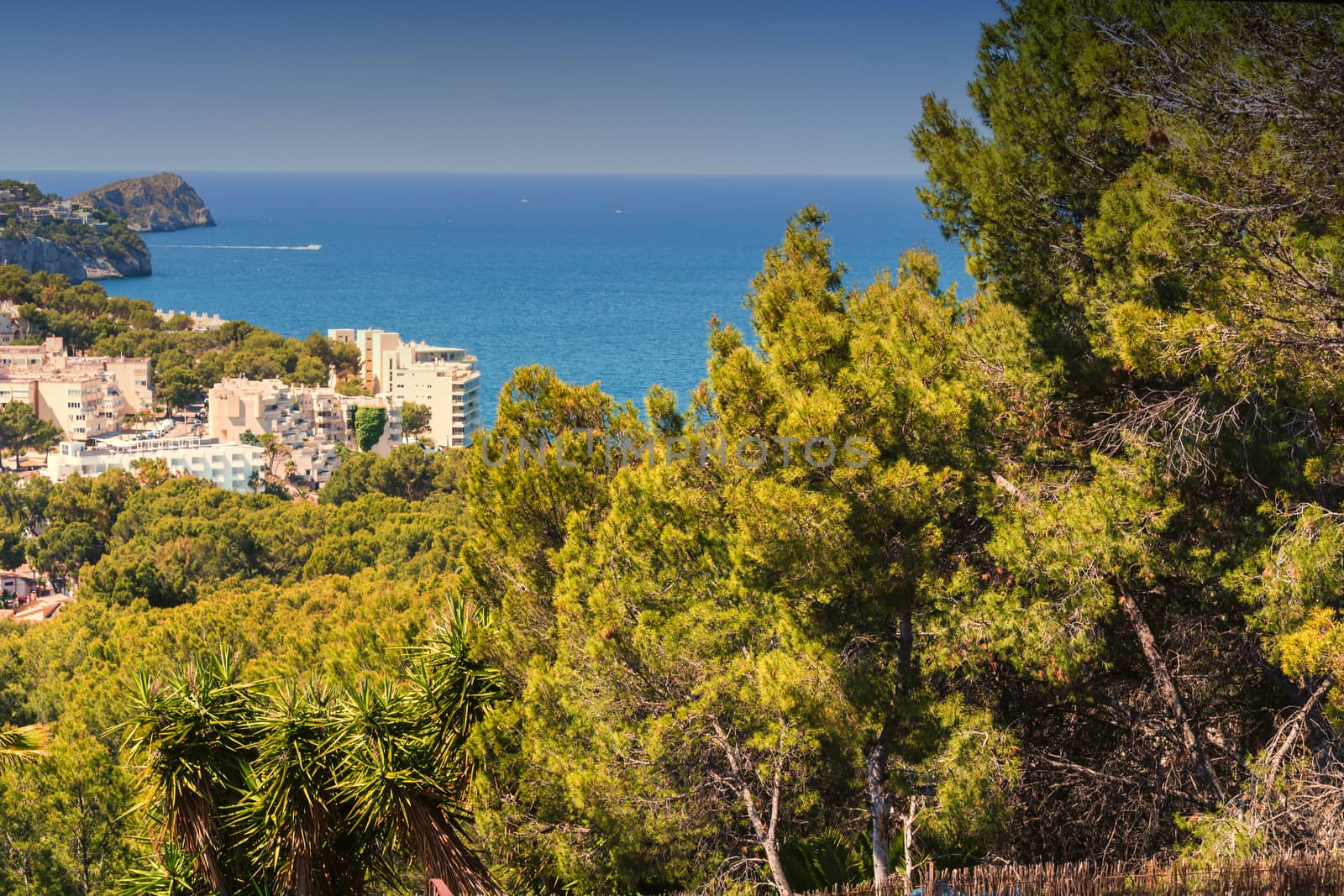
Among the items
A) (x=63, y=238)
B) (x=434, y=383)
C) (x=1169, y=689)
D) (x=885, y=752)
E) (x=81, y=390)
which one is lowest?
(x=81, y=390)

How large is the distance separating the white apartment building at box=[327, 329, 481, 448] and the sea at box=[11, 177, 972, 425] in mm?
1399

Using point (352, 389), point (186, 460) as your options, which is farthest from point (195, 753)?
point (352, 389)

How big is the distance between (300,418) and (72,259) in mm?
53080

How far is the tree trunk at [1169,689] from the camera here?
4.55m

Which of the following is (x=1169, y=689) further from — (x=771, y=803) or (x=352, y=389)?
(x=352, y=389)

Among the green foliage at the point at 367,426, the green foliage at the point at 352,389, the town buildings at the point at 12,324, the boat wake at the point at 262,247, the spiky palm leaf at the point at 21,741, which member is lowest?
the green foliage at the point at 367,426

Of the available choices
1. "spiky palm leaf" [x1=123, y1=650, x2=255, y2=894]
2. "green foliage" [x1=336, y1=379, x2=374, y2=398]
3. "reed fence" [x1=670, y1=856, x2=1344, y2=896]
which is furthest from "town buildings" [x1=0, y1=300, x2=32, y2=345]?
"reed fence" [x1=670, y1=856, x2=1344, y2=896]

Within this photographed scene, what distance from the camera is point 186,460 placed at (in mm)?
41125

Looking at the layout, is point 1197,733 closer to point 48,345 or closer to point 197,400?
point 197,400

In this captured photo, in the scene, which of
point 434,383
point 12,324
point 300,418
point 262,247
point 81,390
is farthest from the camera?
point 262,247

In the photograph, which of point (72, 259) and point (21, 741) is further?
point (72, 259)

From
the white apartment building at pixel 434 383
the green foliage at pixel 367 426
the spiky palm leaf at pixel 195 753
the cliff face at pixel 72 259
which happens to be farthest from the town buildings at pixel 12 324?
the spiky palm leaf at pixel 195 753

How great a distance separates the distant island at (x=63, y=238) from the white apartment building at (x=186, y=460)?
49.1m

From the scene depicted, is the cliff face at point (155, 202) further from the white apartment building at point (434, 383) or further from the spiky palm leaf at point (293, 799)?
the spiky palm leaf at point (293, 799)
